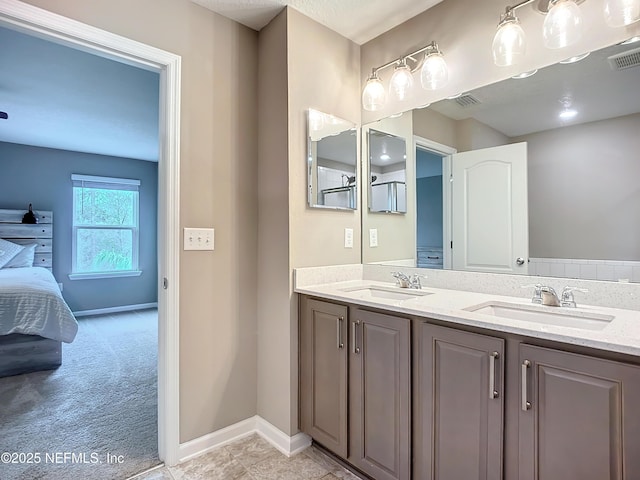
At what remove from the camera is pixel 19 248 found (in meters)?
4.40

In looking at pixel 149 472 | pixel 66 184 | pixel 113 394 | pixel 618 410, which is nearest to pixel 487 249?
pixel 618 410

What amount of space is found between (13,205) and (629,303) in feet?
20.4

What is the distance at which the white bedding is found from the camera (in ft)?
9.36

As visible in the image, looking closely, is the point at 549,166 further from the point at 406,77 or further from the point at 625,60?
the point at 406,77

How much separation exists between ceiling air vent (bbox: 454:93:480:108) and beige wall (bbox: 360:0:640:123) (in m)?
0.04

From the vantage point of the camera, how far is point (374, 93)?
2.14 metres

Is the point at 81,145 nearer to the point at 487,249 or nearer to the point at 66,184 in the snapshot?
the point at 66,184

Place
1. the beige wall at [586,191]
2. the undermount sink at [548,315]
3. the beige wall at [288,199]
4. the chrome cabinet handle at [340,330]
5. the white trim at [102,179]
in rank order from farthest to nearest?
the white trim at [102,179], the beige wall at [288,199], the chrome cabinet handle at [340,330], the beige wall at [586,191], the undermount sink at [548,315]

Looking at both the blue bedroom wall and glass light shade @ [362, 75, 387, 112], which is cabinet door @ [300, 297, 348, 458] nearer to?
glass light shade @ [362, 75, 387, 112]

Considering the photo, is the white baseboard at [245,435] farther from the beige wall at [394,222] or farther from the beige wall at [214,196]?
the beige wall at [394,222]

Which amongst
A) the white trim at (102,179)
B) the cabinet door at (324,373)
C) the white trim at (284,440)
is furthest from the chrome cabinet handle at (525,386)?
the white trim at (102,179)

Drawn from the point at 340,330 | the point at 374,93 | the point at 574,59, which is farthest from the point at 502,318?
the point at 374,93

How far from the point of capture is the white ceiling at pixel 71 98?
8.05 feet

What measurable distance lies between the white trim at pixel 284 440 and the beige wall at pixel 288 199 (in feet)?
0.12
